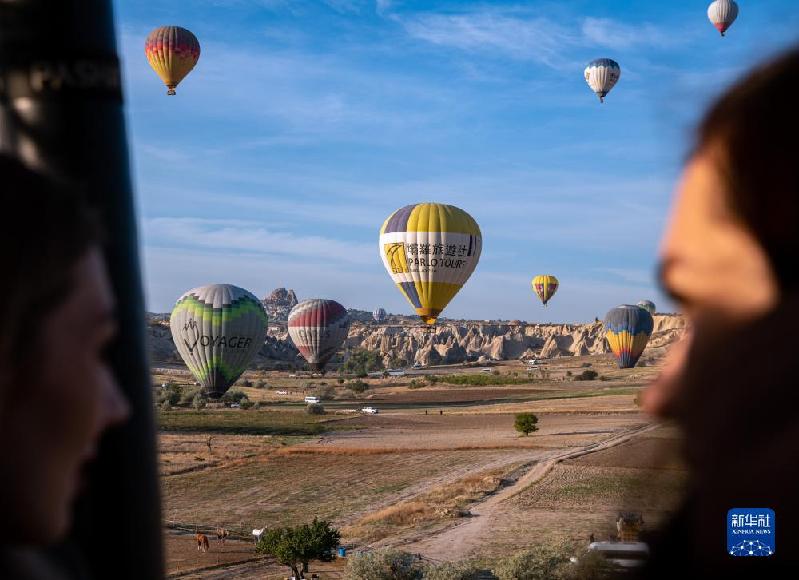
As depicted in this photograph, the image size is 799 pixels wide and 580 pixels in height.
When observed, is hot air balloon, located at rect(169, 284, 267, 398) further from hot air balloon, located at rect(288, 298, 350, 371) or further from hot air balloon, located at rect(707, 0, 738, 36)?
hot air balloon, located at rect(707, 0, 738, 36)

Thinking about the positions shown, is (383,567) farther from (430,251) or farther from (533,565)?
(430,251)

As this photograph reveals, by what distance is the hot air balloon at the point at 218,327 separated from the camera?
5316 centimetres

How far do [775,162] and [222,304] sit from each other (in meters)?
53.2

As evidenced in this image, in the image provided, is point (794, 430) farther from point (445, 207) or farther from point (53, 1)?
point (445, 207)

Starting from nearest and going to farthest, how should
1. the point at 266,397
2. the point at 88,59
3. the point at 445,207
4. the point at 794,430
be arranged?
the point at 794,430 → the point at 88,59 → the point at 445,207 → the point at 266,397

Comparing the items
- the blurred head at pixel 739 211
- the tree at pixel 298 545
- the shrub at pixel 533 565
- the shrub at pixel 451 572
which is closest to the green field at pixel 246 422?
the tree at pixel 298 545

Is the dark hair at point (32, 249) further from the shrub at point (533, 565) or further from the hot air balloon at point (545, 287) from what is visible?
the hot air balloon at point (545, 287)

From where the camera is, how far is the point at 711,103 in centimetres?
84

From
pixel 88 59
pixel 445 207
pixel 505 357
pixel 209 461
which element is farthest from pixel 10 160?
pixel 505 357

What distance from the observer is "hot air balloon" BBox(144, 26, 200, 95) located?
5344 cm

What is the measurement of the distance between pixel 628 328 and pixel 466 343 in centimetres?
9351

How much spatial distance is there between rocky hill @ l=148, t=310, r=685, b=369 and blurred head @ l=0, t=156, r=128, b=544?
5556 inches

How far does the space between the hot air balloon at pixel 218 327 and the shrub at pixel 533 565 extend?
112 feet

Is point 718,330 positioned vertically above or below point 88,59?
below
